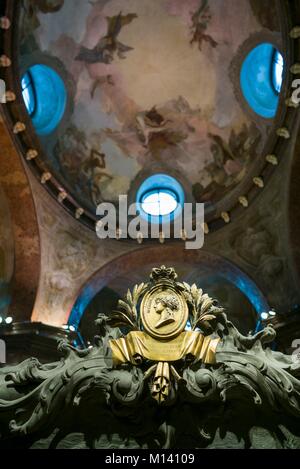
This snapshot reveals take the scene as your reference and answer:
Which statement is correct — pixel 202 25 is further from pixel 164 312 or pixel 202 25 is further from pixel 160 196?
pixel 164 312

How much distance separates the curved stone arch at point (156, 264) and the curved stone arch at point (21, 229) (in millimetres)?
1235

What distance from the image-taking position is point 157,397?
5785 mm

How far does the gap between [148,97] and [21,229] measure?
210 inches

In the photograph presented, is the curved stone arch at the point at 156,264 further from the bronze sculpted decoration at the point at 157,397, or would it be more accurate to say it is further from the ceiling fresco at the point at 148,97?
the bronze sculpted decoration at the point at 157,397

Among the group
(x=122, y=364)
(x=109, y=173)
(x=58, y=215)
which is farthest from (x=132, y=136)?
(x=122, y=364)

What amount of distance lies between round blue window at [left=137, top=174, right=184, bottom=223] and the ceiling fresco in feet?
0.94

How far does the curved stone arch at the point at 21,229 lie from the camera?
13500 millimetres

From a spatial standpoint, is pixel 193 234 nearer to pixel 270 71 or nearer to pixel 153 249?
pixel 153 249

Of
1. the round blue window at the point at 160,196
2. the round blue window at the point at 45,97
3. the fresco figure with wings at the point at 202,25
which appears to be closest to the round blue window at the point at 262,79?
the fresco figure with wings at the point at 202,25

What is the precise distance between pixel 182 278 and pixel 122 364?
9.77 metres

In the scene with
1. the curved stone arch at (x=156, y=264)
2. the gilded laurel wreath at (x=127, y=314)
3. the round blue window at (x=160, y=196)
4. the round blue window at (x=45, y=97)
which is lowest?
the gilded laurel wreath at (x=127, y=314)

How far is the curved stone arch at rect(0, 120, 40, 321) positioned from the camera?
13.5 meters

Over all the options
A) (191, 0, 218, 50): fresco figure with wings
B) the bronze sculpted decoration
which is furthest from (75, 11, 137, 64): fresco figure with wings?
the bronze sculpted decoration

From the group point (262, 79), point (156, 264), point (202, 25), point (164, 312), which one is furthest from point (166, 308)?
point (202, 25)
